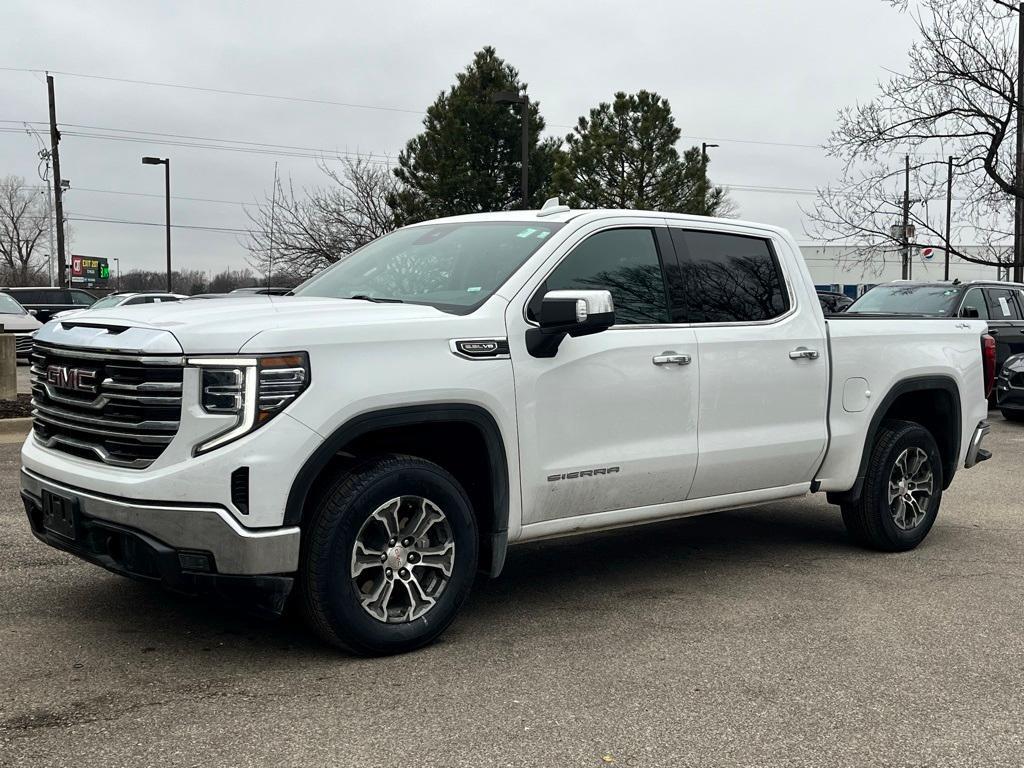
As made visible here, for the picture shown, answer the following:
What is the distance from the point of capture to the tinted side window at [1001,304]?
15.6m

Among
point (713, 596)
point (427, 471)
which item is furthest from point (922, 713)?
point (427, 471)

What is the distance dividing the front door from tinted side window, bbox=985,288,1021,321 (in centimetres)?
1168

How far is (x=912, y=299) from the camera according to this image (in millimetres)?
15250

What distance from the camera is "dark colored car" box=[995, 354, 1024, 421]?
45.1ft

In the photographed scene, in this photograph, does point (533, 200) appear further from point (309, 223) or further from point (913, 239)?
point (913, 239)

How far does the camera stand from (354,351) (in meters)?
4.28

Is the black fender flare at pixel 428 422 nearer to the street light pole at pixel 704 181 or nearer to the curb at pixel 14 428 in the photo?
the curb at pixel 14 428

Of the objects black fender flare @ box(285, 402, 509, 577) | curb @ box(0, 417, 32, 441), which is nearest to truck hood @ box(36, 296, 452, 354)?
black fender flare @ box(285, 402, 509, 577)

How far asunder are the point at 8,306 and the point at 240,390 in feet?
73.0

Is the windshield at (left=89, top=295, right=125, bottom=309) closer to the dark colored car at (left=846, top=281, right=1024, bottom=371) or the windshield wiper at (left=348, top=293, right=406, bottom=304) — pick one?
the dark colored car at (left=846, top=281, right=1024, bottom=371)

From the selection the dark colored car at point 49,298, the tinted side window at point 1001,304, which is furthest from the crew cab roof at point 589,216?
the dark colored car at point 49,298

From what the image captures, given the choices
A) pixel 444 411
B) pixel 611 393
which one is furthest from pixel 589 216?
pixel 444 411

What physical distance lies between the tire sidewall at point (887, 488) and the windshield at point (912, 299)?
333 inches

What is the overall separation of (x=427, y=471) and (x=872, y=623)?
2.30 metres
